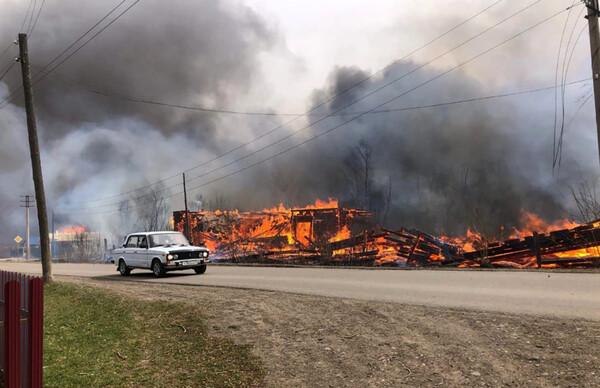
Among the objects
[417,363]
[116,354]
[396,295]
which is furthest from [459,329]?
[116,354]

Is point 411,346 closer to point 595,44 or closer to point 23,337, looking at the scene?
point 23,337

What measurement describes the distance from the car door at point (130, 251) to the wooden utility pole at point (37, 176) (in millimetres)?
3286

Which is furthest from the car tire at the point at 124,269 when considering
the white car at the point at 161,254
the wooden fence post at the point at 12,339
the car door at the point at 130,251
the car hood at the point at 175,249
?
the wooden fence post at the point at 12,339

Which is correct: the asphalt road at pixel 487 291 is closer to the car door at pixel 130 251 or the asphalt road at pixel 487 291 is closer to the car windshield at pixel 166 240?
the car windshield at pixel 166 240

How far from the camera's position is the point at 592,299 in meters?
8.13

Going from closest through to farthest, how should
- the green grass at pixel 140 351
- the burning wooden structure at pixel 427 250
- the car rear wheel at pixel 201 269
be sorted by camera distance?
the green grass at pixel 140 351
the burning wooden structure at pixel 427 250
the car rear wheel at pixel 201 269

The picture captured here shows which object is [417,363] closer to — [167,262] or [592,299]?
[592,299]

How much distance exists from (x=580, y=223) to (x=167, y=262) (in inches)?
584

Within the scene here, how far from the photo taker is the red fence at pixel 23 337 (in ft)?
13.6

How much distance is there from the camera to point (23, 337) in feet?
13.9

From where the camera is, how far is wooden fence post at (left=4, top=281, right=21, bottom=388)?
13.6 feet

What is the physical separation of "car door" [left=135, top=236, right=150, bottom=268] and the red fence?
42.0 ft

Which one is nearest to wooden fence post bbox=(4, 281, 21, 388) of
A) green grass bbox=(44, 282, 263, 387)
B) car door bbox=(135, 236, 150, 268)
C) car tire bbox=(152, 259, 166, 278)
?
green grass bbox=(44, 282, 263, 387)

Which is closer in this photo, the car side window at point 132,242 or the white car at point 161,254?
the white car at point 161,254
